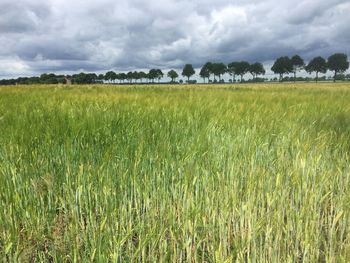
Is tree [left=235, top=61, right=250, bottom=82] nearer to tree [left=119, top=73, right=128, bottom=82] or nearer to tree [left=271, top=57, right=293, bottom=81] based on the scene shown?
tree [left=271, top=57, right=293, bottom=81]

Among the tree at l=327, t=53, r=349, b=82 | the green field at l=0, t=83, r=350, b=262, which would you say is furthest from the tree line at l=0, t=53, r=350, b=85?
the green field at l=0, t=83, r=350, b=262

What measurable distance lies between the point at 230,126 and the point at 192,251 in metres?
2.04

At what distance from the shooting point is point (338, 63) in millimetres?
79312

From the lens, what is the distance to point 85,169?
173 cm

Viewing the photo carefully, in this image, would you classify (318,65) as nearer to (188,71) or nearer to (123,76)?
(188,71)

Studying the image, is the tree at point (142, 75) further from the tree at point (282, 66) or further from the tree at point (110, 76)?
the tree at point (282, 66)

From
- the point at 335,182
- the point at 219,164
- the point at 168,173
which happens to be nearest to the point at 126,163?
the point at 168,173

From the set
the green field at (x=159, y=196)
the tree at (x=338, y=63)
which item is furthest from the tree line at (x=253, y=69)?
the green field at (x=159, y=196)

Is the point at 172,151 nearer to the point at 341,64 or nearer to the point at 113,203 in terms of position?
the point at 113,203

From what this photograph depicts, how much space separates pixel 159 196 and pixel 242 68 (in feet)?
304

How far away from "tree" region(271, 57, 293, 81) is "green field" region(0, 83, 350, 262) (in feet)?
297

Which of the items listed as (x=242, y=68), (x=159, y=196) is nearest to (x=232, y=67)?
(x=242, y=68)

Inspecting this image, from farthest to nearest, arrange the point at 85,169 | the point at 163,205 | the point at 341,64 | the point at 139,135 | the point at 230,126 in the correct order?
the point at 341,64, the point at 230,126, the point at 139,135, the point at 85,169, the point at 163,205

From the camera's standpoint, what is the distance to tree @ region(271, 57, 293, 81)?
8544cm
